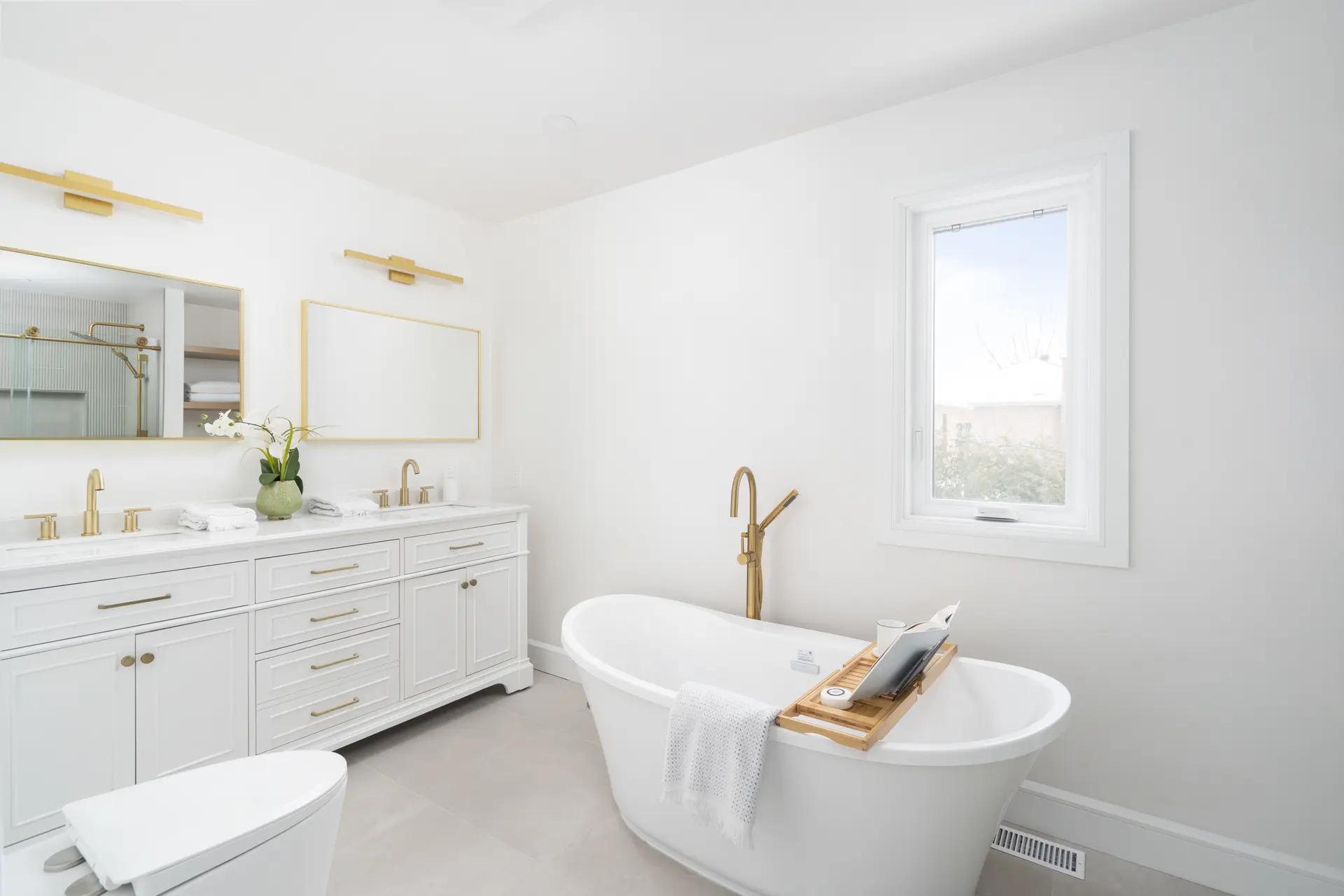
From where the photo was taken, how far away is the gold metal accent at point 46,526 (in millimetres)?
2111

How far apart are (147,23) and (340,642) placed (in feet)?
6.90

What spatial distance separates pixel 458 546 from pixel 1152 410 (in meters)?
2.64

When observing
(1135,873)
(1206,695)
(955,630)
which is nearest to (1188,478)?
(1206,695)

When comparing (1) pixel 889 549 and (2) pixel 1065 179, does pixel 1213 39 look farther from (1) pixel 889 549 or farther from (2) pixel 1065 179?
(1) pixel 889 549

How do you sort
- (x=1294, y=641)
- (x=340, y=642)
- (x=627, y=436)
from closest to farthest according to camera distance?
(x=1294, y=641) < (x=340, y=642) < (x=627, y=436)

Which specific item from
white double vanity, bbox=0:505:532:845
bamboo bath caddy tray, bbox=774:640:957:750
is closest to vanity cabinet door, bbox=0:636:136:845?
white double vanity, bbox=0:505:532:845

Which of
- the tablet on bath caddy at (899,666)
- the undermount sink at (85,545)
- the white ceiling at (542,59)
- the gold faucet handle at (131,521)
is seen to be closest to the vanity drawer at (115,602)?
the undermount sink at (85,545)

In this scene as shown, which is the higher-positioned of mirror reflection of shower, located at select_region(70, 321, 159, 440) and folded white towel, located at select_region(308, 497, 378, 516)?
mirror reflection of shower, located at select_region(70, 321, 159, 440)

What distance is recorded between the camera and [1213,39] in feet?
6.06

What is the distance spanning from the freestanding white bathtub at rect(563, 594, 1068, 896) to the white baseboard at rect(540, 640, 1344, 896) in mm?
441

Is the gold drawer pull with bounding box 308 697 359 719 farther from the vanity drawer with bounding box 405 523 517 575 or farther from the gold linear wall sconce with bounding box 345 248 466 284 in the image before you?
the gold linear wall sconce with bounding box 345 248 466 284

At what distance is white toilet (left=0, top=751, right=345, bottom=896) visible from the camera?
1075 mm

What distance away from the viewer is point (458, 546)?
9.50 ft

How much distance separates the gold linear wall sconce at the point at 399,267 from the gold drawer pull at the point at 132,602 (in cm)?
168
